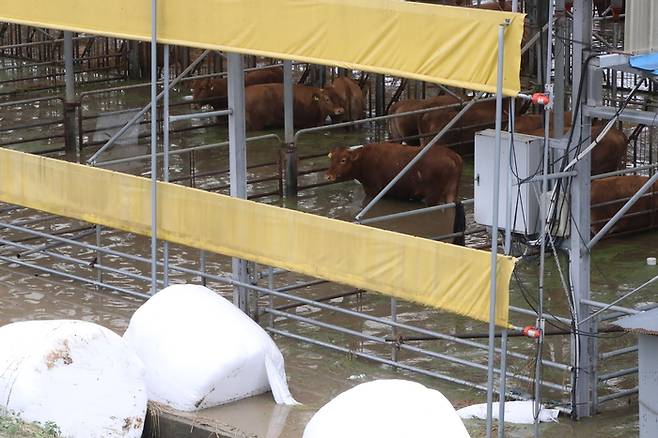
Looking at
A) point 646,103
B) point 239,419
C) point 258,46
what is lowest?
point 239,419

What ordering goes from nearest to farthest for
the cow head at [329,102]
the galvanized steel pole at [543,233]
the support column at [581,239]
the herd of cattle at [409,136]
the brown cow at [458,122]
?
the galvanized steel pole at [543,233] → the support column at [581,239] → the herd of cattle at [409,136] → the brown cow at [458,122] → the cow head at [329,102]

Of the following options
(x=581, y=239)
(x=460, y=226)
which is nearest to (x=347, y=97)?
(x=460, y=226)

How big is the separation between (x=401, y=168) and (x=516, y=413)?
7.76 m

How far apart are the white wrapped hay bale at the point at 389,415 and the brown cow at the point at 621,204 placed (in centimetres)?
690

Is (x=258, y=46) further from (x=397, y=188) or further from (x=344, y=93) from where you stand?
(x=344, y=93)

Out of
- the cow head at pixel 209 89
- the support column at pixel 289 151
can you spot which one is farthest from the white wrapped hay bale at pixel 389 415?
the cow head at pixel 209 89

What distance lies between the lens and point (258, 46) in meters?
13.1

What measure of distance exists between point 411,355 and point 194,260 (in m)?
3.73

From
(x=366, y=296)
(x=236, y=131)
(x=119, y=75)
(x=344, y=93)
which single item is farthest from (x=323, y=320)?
(x=119, y=75)

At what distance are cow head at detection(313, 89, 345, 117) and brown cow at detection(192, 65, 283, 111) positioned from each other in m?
0.94

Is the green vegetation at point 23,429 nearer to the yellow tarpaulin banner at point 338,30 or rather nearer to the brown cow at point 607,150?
the yellow tarpaulin banner at point 338,30

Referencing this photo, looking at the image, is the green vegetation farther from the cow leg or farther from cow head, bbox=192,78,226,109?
cow head, bbox=192,78,226,109

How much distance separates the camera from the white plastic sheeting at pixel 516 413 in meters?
12.0

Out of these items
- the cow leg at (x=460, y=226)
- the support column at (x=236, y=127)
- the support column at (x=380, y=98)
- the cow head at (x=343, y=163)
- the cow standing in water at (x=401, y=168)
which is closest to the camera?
the support column at (x=236, y=127)
